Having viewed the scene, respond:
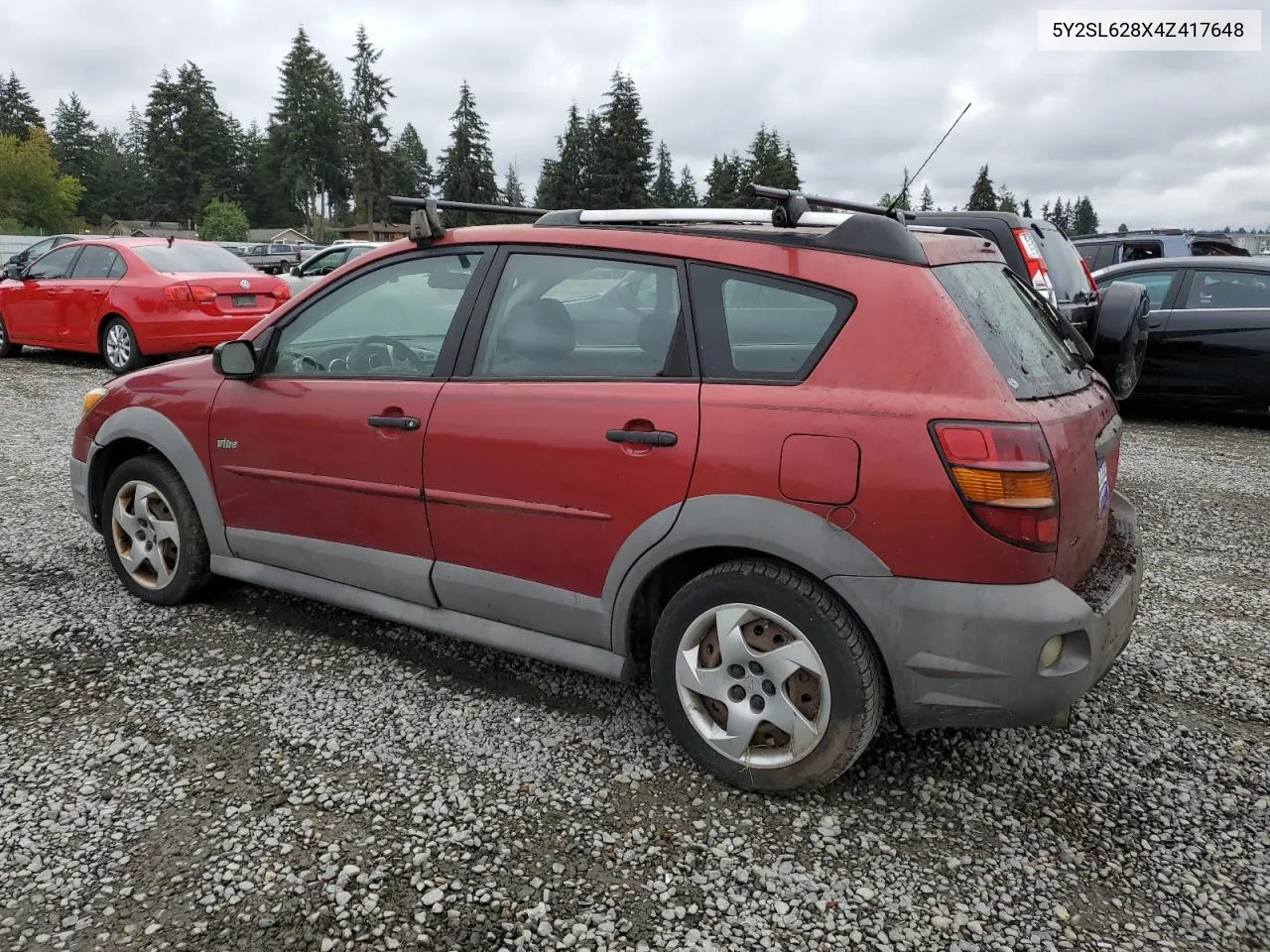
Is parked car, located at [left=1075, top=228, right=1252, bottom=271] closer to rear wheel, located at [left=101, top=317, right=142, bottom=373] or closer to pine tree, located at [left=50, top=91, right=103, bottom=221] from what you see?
rear wheel, located at [left=101, top=317, right=142, bottom=373]

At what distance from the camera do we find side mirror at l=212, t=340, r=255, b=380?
3613 millimetres

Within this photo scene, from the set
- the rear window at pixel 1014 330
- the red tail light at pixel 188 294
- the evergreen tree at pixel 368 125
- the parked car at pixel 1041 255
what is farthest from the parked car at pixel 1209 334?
the evergreen tree at pixel 368 125

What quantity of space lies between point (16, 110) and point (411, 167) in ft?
145

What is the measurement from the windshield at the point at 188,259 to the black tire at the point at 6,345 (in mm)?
3292

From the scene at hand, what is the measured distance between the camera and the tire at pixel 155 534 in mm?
3877

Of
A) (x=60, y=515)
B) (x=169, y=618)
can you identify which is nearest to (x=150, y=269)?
(x=60, y=515)

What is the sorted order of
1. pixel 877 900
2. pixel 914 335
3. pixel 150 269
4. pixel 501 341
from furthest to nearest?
pixel 150 269, pixel 501 341, pixel 914 335, pixel 877 900

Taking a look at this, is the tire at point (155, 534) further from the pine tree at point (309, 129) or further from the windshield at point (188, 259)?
the pine tree at point (309, 129)

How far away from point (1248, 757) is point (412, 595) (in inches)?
111

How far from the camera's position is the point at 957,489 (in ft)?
7.55

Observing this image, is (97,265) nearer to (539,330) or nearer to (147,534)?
(147,534)

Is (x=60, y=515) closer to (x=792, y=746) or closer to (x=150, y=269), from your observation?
(x=792, y=746)

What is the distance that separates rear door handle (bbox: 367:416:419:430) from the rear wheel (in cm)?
856

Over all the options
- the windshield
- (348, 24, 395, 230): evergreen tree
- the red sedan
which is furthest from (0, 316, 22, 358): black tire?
(348, 24, 395, 230): evergreen tree
